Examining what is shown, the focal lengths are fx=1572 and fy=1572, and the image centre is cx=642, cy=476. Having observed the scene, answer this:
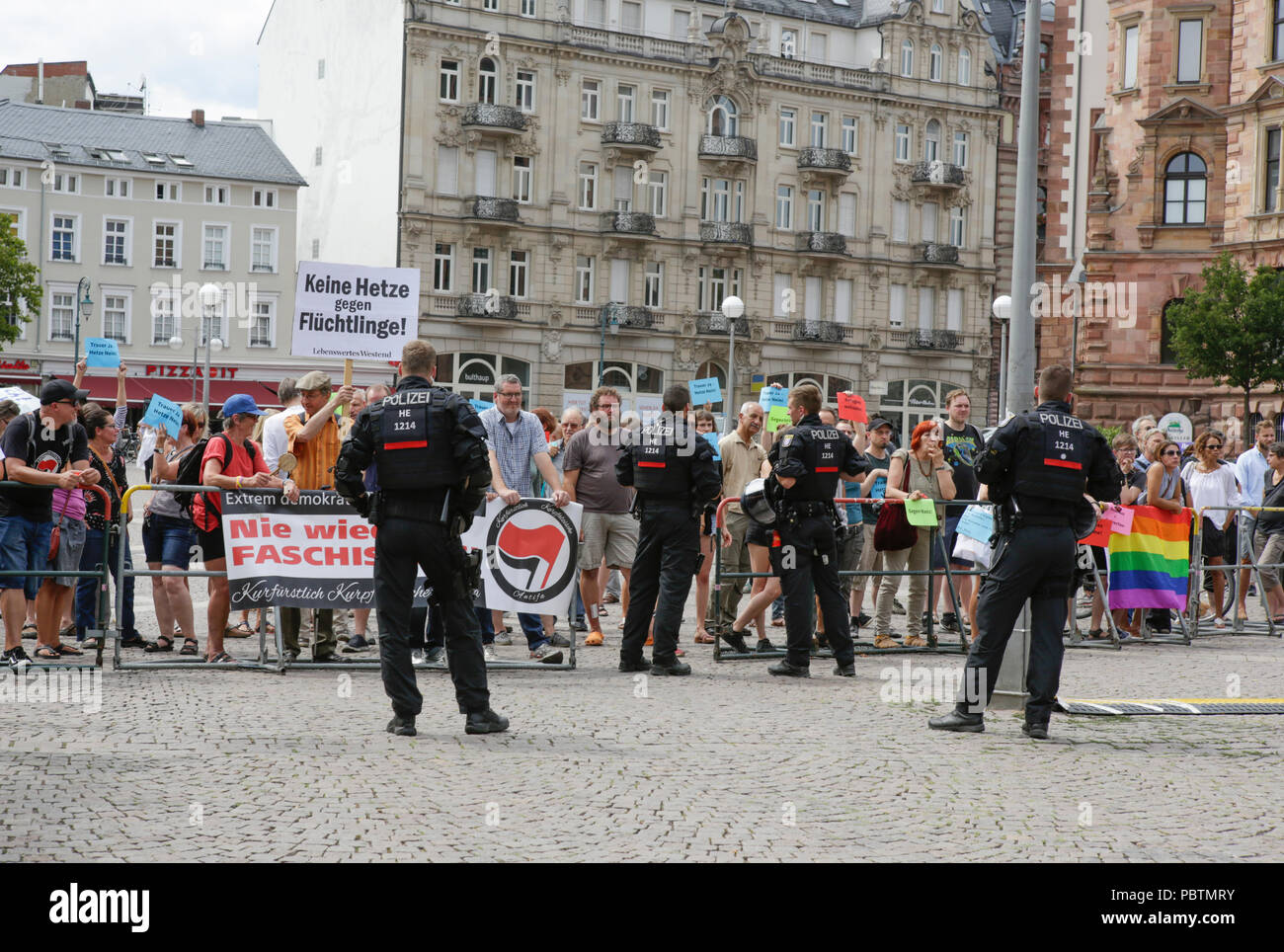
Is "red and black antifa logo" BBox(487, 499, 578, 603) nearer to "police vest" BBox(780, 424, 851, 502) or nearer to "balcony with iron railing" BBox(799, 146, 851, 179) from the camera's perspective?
"police vest" BBox(780, 424, 851, 502)

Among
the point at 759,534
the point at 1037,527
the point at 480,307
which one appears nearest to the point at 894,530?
the point at 759,534

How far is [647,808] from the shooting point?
22.0 feet

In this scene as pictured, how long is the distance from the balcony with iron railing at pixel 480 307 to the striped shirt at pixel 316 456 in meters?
47.5

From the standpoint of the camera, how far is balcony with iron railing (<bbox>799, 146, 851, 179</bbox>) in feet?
215

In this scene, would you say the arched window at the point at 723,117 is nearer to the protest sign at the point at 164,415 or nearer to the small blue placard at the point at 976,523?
the protest sign at the point at 164,415

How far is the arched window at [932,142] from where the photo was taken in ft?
226

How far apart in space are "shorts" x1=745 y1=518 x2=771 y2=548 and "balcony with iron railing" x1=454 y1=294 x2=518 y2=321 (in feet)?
154

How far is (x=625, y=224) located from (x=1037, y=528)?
53790 millimetres

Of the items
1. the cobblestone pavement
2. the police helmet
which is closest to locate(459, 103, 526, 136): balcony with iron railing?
the police helmet

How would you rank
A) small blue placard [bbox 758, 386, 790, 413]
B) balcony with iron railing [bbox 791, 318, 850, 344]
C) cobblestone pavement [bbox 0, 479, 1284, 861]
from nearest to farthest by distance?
cobblestone pavement [bbox 0, 479, 1284, 861]
small blue placard [bbox 758, 386, 790, 413]
balcony with iron railing [bbox 791, 318, 850, 344]

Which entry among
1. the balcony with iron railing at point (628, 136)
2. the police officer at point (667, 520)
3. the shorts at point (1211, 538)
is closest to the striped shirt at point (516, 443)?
the police officer at point (667, 520)

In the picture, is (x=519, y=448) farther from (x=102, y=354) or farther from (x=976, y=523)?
(x=102, y=354)

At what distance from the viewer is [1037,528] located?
8.95 meters
